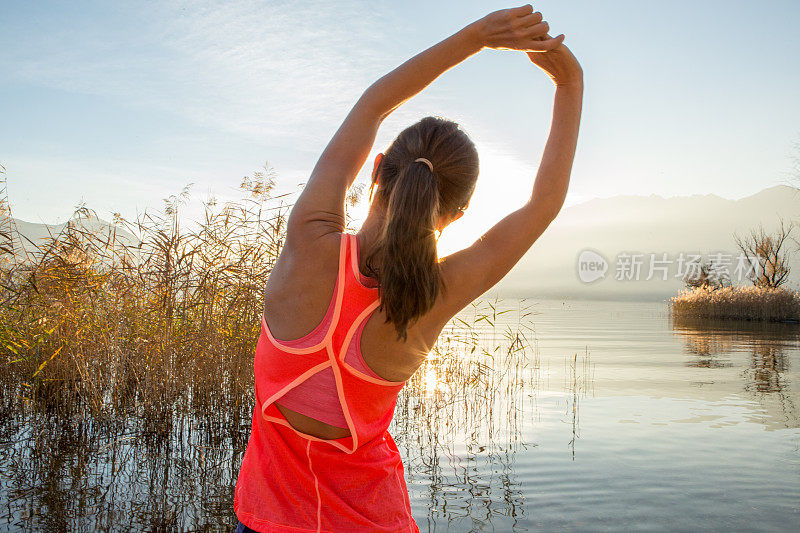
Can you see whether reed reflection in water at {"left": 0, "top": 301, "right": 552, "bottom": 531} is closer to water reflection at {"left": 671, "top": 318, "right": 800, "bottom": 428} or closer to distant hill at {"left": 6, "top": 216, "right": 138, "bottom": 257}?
distant hill at {"left": 6, "top": 216, "right": 138, "bottom": 257}

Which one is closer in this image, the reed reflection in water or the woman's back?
the woman's back

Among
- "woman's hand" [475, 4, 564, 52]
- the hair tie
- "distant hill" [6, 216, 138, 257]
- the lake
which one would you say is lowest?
the lake

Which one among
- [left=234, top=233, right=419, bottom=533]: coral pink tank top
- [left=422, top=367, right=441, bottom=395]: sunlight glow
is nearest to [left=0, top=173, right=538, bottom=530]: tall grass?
[left=422, top=367, right=441, bottom=395]: sunlight glow

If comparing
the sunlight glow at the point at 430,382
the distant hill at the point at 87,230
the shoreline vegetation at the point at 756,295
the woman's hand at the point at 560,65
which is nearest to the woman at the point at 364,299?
the woman's hand at the point at 560,65

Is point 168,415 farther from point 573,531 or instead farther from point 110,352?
point 573,531

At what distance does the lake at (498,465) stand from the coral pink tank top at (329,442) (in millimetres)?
3472

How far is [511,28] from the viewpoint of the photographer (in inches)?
43.3

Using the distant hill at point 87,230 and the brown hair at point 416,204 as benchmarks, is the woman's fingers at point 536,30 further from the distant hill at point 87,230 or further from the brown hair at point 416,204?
the distant hill at point 87,230

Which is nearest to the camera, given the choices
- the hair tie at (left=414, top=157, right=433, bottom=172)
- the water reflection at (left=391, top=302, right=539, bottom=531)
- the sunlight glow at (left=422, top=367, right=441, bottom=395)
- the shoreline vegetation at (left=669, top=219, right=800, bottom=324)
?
the hair tie at (left=414, top=157, right=433, bottom=172)

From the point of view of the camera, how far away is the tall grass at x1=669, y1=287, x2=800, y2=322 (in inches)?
1072

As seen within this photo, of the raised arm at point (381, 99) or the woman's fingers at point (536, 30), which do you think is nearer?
the raised arm at point (381, 99)

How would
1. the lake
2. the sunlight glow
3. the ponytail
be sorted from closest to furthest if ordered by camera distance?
the ponytail < the lake < the sunlight glow

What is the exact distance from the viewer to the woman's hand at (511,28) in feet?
3.58

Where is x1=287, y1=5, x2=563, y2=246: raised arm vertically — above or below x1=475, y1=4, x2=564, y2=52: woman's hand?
below
